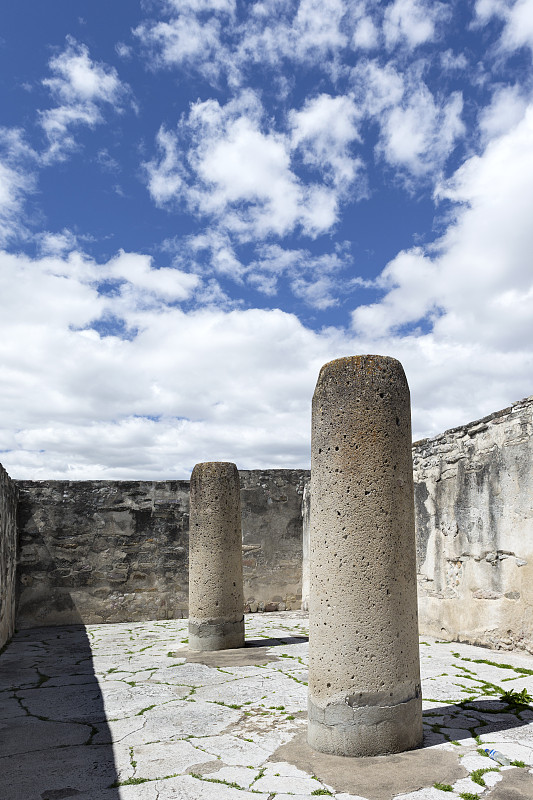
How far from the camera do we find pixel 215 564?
7527 millimetres

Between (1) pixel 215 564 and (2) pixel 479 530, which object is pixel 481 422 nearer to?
(2) pixel 479 530

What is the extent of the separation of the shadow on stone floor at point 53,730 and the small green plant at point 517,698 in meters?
2.97

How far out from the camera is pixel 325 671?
3.72 meters

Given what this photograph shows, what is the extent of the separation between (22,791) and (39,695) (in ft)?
7.67

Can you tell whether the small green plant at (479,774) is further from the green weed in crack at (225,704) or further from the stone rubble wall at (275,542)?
the stone rubble wall at (275,542)

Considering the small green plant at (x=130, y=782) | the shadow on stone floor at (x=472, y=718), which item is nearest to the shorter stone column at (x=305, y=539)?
the shadow on stone floor at (x=472, y=718)

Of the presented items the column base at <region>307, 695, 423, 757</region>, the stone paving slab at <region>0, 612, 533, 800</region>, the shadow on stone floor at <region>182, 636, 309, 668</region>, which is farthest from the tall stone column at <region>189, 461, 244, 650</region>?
the column base at <region>307, 695, 423, 757</region>

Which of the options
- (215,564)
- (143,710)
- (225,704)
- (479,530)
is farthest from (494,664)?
(143,710)

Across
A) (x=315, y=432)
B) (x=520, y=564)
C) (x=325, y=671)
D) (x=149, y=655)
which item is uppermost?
(x=315, y=432)

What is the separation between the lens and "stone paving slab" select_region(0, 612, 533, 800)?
3125mm

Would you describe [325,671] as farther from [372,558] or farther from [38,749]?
[38,749]

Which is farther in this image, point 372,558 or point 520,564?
point 520,564

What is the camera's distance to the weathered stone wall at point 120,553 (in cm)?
992

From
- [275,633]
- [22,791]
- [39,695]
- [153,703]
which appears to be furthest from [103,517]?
[22,791]
